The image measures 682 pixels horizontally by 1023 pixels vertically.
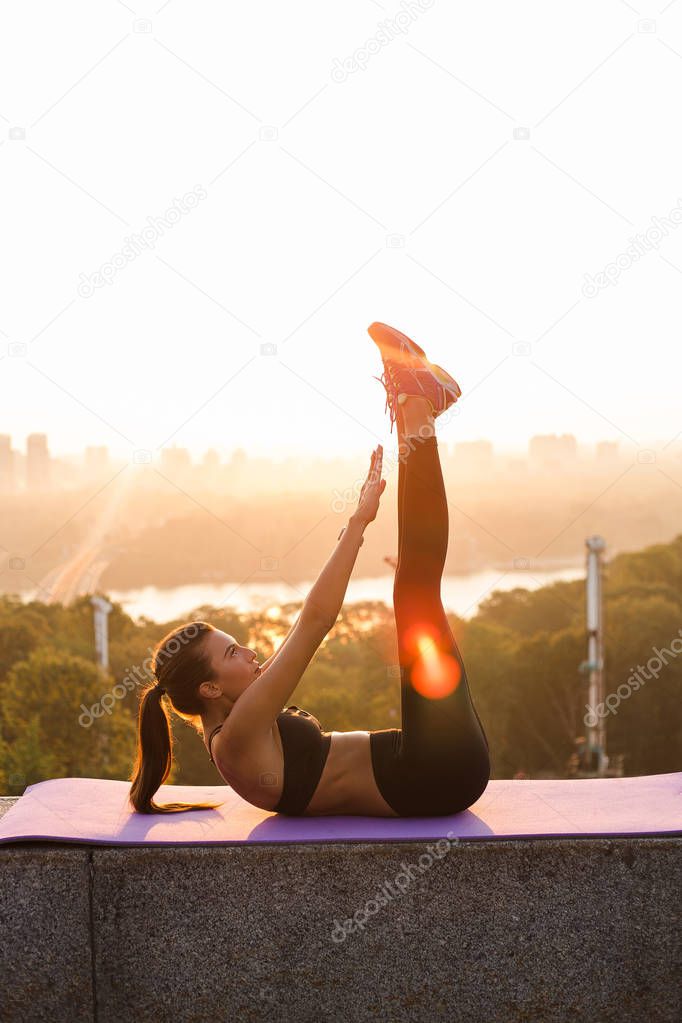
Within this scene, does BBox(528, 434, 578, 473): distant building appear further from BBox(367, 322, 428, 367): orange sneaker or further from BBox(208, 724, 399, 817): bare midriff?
BBox(208, 724, 399, 817): bare midriff

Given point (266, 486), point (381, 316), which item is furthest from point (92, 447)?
point (381, 316)

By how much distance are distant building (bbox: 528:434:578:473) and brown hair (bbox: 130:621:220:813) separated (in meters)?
34.5

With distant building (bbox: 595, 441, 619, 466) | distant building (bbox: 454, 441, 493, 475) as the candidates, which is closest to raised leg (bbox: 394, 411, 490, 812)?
distant building (bbox: 454, 441, 493, 475)

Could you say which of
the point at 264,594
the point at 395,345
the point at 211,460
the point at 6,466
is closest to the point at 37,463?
the point at 6,466

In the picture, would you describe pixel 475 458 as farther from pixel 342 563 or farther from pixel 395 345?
pixel 342 563

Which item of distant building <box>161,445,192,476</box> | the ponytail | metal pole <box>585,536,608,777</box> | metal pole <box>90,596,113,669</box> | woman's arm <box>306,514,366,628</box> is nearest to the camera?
woman's arm <box>306,514,366,628</box>

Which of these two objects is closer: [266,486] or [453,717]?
[453,717]

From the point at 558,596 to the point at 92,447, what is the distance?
53.6 ft

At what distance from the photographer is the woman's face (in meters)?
2.67

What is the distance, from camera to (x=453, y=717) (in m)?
2.69

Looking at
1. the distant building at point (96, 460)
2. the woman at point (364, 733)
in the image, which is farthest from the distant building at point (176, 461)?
the woman at point (364, 733)

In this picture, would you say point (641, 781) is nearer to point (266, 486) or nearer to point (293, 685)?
point (293, 685)

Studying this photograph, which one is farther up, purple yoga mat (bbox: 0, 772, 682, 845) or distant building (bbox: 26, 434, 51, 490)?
purple yoga mat (bbox: 0, 772, 682, 845)

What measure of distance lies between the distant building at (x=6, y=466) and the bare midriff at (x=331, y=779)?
23736 mm
